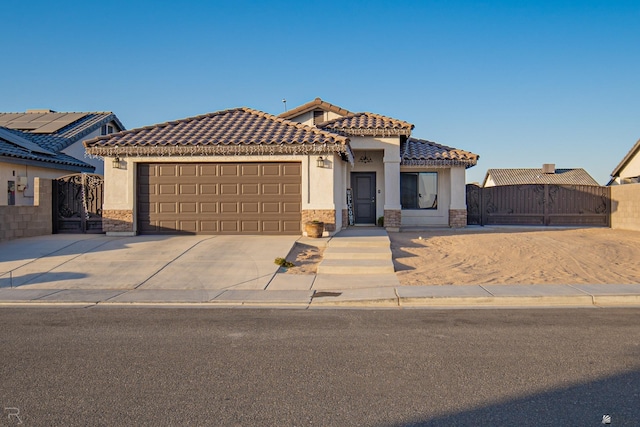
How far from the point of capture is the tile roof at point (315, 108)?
2460 cm

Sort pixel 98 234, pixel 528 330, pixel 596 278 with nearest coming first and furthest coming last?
pixel 528 330, pixel 596 278, pixel 98 234

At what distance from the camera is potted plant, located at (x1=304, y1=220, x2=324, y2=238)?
1680 cm

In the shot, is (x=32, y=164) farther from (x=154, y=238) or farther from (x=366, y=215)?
(x=366, y=215)

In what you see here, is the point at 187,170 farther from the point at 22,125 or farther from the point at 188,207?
the point at 22,125

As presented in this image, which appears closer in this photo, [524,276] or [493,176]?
[524,276]

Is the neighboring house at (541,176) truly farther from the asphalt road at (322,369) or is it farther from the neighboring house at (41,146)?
the asphalt road at (322,369)

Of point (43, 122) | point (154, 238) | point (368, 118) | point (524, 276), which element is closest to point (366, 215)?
point (368, 118)

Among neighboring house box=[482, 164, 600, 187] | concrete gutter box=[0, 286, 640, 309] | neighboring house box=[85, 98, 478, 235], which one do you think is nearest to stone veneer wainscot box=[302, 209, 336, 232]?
neighboring house box=[85, 98, 478, 235]

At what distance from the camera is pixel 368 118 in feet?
75.2

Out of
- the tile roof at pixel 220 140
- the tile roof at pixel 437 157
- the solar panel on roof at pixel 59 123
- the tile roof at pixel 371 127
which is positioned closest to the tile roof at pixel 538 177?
the tile roof at pixel 437 157

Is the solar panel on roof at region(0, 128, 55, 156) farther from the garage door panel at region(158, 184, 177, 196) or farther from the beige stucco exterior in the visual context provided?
the beige stucco exterior

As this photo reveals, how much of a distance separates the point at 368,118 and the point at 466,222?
20.4ft

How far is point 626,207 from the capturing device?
22.6 m

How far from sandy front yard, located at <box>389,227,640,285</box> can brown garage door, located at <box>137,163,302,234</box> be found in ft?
12.9
